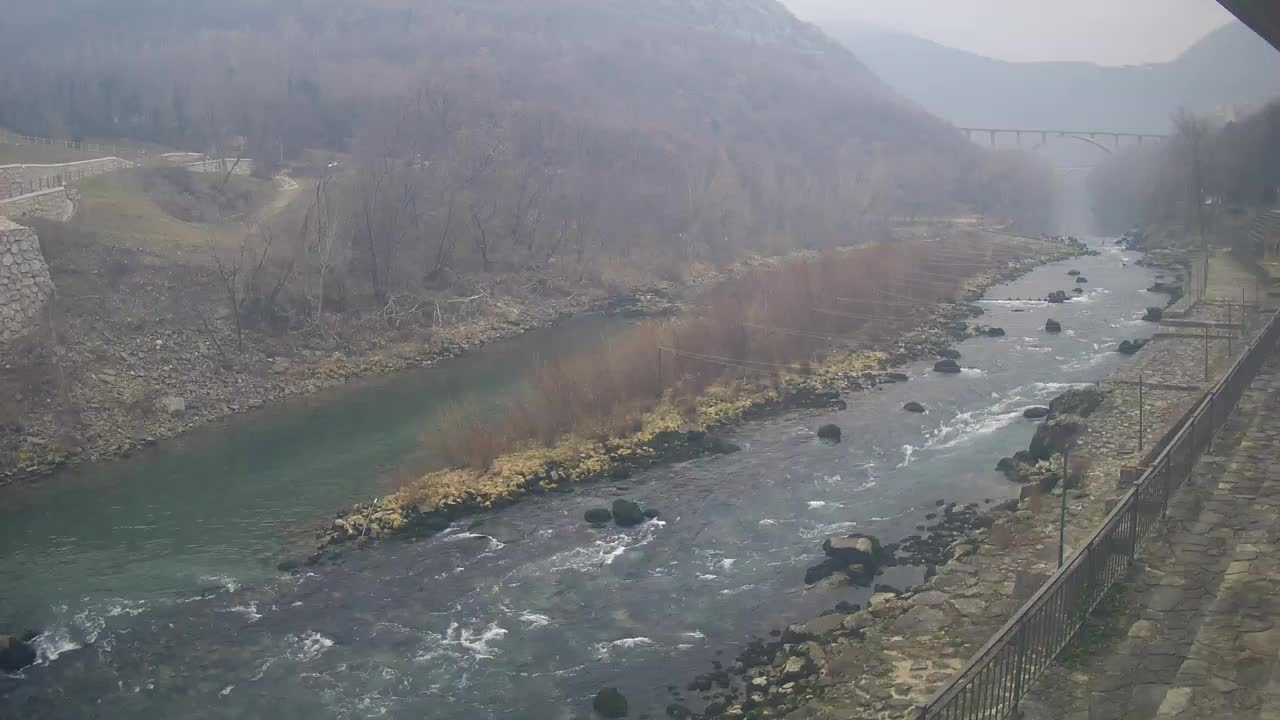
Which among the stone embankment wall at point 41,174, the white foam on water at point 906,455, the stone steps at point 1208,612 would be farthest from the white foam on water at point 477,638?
the stone embankment wall at point 41,174

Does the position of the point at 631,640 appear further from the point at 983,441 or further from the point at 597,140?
the point at 597,140

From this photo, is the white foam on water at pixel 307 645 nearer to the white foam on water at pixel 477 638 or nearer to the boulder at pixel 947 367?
the white foam on water at pixel 477 638

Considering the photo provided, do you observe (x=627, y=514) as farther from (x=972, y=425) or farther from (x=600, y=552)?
(x=972, y=425)

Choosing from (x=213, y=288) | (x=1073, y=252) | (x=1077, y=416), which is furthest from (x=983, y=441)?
(x=1073, y=252)

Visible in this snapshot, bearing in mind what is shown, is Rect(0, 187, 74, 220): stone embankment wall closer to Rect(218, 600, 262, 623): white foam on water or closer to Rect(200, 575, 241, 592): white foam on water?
Rect(200, 575, 241, 592): white foam on water

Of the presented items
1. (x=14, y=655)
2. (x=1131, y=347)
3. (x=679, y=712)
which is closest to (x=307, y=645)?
(x=14, y=655)

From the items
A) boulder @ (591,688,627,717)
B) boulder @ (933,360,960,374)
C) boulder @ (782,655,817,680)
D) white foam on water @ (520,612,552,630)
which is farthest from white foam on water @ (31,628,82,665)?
boulder @ (933,360,960,374)

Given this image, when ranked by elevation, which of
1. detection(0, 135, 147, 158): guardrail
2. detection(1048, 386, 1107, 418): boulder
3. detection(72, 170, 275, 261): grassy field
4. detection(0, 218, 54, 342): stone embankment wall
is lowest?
detection(1048, 386, 1107, 418): boulder

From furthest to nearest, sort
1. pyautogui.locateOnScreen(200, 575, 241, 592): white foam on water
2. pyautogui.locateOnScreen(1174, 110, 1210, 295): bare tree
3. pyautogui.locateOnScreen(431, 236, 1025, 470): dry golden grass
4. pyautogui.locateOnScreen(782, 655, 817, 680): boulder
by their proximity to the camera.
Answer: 1. pyautogui.locateOnScreen(1174, 110, 1210, 295): bare tree
2. pyautogui.locateOnScreen(431, 236, 1025, 470): dry golden grass
3. pyautogui.locateOnScreen(200, 575, 241, 592): white foam on water
4. pyautogui.locateOnScreen(782, 655, 817, 680): boulder

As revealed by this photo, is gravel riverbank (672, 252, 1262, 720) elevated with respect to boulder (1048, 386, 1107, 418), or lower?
lower

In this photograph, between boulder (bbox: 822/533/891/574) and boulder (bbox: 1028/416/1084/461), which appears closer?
boulder (bbox: 822/533/891/574)
